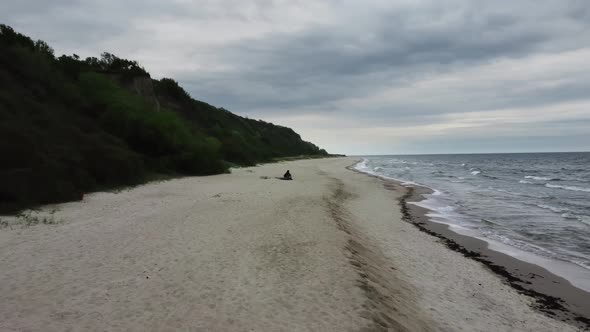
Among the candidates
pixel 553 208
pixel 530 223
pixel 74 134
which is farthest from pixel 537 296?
pixel 74 134

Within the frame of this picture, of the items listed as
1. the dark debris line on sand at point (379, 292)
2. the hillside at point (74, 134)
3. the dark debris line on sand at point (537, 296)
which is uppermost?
the hillside at point (74, 134)

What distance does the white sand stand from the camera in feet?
18.0

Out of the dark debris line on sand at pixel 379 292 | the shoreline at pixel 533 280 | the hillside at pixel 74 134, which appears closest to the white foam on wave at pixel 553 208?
the shoreline at pixel 533 280

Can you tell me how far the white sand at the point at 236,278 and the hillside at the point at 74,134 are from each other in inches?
77.4

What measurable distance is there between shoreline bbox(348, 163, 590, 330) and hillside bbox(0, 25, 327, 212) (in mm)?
14751

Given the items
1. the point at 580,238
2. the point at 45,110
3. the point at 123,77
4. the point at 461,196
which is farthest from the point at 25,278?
the point at 123,77

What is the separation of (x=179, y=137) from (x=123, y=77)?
16.0 meters

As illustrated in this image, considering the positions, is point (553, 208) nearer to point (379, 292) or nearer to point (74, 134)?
point (379, 292)

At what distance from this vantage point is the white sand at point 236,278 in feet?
18.0

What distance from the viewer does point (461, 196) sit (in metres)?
26.5

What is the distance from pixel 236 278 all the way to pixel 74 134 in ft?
52.7

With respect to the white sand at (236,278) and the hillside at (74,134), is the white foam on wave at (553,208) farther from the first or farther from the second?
the hillside at (74,134)

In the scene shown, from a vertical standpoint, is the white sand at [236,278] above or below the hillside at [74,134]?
below

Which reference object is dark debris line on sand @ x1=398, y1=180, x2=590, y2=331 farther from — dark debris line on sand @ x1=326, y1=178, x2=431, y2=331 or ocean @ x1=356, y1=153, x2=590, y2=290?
dark debris line on sand @ x1=326, y1=178, x2=431, y2=331
